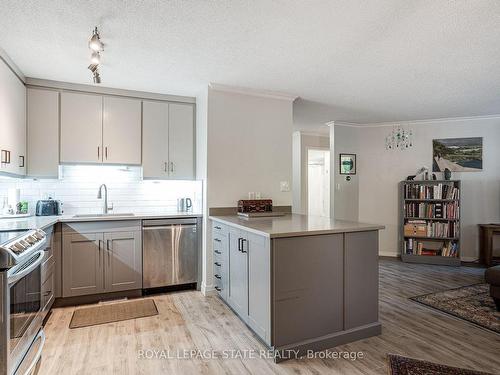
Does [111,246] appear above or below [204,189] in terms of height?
below

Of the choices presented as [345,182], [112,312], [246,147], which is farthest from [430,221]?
[112,312]

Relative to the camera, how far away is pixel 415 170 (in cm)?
536

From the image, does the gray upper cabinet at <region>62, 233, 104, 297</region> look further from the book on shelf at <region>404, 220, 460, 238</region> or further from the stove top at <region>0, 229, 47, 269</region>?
the book on shelf at <region>404, 220, 460, 238</region>

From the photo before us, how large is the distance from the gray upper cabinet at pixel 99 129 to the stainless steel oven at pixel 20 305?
1425mm

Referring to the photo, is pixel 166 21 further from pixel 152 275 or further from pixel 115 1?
pixel 152 275

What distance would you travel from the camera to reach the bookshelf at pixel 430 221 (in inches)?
193

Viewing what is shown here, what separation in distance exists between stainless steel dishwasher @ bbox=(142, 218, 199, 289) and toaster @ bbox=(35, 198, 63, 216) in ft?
3.32

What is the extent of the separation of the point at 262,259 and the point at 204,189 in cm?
153

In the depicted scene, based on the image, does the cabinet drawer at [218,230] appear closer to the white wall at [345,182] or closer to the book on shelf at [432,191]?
the white wall at [345,182]

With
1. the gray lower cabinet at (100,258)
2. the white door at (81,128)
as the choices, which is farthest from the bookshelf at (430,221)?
the white door at (81,128)

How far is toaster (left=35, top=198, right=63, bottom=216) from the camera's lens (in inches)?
132

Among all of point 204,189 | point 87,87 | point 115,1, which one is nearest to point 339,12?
point 115,1

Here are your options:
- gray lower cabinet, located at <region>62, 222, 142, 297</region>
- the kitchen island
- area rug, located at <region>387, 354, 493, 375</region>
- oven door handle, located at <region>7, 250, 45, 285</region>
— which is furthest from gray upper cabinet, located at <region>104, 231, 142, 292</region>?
area rug, located at <region>387, 354, 493, 375</region>

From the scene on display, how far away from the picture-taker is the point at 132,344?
2410 millimetres
